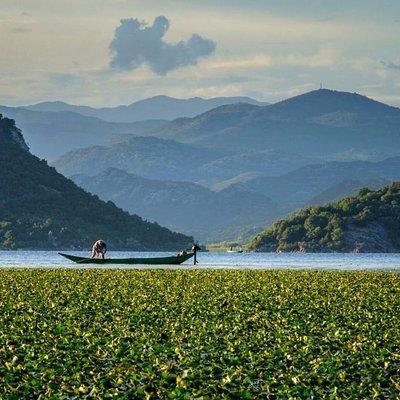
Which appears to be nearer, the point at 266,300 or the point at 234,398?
the point at 234,398

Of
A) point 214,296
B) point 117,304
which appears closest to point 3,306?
point 117,304

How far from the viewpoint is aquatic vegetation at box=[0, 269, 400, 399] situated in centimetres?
3312

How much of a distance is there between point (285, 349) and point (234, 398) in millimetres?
8874

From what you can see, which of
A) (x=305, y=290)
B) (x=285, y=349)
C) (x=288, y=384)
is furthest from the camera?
(x=305, y=290)

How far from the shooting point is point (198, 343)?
41.9m

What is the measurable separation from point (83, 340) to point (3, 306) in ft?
48.3

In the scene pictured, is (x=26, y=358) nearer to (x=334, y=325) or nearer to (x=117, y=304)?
(x=334, y=325)

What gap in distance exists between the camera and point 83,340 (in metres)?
42.2

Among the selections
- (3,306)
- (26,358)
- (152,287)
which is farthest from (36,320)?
(152,287)

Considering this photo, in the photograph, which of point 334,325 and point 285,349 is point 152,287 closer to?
point 334,325

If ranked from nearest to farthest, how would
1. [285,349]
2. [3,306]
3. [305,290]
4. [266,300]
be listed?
1. [285,349]
2. [3,306]
3. [266,300]
4. [305,290]

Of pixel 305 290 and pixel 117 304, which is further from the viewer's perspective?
pixel 305 290

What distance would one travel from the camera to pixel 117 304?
58.1m

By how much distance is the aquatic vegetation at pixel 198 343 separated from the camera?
33.1 meters
